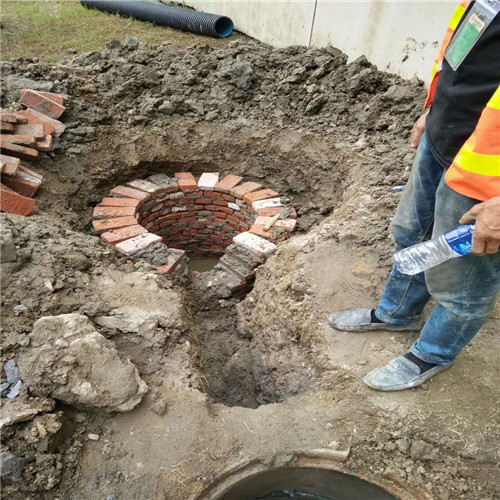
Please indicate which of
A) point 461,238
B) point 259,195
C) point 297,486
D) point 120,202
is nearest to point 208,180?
point 259,195

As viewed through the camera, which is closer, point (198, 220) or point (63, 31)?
point (198, 220)

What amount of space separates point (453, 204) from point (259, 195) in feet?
8.64

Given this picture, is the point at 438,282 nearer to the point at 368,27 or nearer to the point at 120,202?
the point at 120,202

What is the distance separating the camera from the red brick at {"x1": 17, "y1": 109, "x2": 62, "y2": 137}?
11.9 feet

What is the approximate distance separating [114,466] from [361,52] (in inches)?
202

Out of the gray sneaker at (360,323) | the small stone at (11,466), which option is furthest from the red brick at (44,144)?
the gray sneaker at (360,323)

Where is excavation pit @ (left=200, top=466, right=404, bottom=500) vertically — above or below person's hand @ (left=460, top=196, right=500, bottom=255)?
below

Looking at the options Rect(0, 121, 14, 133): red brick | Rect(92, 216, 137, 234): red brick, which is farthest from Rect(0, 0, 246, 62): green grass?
Rect(92, 216, 137, 234): red brick

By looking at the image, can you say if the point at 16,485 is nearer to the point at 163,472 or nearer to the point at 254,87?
the point at 163,472

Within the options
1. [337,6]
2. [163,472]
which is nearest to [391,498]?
[163,472]

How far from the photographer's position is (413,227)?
1906mm

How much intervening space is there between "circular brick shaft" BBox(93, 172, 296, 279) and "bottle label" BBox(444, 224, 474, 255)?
199 cm

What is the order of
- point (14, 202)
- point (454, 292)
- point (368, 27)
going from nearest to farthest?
1. point (454, 292)
2. point (14, 202)
3. point (368, 27)

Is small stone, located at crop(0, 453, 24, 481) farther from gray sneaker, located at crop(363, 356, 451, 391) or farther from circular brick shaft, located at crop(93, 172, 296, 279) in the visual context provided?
circular brick shaft, located at crop(93, 172, 296, 279)
